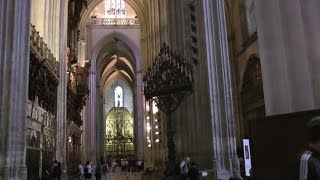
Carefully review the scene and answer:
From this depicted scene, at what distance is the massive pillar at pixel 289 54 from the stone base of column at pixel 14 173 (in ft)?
26.3

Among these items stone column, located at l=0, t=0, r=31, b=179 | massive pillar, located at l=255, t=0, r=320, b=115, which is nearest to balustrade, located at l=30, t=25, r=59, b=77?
stone column, located at l=0, t=0, r=31, b=179

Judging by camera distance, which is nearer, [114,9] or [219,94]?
[219,94]

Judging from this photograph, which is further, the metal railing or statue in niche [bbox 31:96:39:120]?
the metal railing

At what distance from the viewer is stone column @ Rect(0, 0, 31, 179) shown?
391 inches

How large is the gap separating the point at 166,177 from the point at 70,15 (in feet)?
51.3

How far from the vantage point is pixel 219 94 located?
35.4ft

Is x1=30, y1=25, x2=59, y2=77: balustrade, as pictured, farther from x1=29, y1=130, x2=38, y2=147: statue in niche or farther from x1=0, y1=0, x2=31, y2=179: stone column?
x1=29, y1=130, x2=38, y2=147: statue in niche

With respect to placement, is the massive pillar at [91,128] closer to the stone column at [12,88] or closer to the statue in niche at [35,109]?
the statue in niche at [35,109]

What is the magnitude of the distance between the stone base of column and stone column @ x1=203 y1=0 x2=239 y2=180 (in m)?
5.59

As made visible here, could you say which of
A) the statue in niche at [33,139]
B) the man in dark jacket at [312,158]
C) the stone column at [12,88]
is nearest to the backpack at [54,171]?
the statue in niche at [33,139]

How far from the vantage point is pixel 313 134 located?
86.2 inches

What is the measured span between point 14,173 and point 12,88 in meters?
2.40

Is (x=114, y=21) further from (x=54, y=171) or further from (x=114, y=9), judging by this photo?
(x=54, y=171)

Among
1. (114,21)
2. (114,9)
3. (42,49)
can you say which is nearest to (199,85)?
(42,49)
